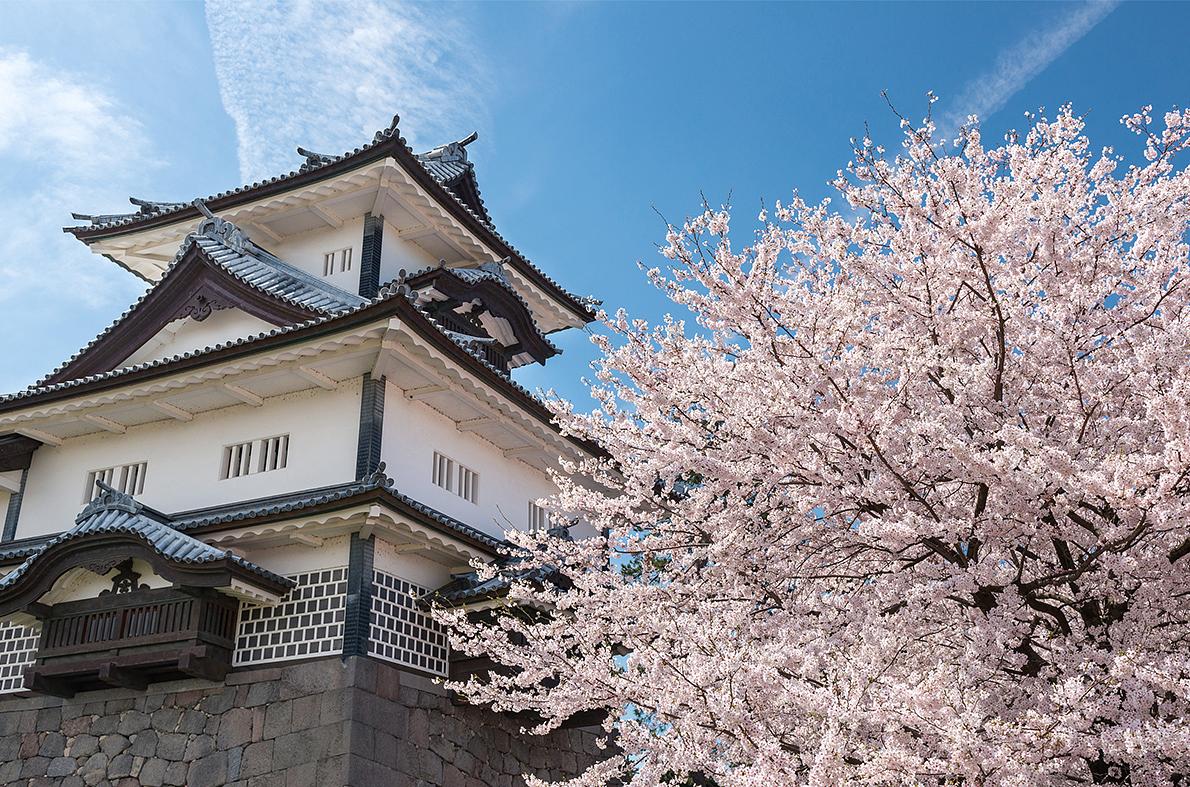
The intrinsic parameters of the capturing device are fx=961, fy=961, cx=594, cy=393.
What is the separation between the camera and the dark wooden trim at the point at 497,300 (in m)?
13.6

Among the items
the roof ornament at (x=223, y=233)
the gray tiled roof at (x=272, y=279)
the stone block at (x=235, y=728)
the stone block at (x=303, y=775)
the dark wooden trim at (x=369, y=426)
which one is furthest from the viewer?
the roof ornament at (x=223, y=233)

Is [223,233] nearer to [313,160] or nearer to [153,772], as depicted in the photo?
[313,160]

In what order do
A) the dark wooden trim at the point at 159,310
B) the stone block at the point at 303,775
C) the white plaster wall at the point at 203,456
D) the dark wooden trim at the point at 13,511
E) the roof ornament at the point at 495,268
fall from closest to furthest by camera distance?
the stone block at the point at 303,775, the white plaster wall at the point at 203,456, the dark wooden trim at the point at 13,511, the dark wooden trim at the point at 159,310, the roof ornament at the point at 495,268

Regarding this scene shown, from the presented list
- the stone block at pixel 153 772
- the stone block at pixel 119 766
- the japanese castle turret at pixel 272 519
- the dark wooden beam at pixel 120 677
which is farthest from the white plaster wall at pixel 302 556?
the stone block at pixel 119 766

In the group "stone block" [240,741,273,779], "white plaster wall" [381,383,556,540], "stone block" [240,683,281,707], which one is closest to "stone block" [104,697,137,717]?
"stone block" [240,683,281,707]

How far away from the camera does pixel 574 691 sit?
7516 millimetres

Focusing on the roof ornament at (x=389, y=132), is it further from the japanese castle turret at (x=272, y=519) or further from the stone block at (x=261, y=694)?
the stone block at (x=261, y=694)

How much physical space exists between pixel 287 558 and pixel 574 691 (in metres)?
4.22

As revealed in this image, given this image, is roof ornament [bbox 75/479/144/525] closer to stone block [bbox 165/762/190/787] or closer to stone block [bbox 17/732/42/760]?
stone block [bbox 17/732/42/760]

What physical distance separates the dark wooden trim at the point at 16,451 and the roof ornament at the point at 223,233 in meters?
3.46

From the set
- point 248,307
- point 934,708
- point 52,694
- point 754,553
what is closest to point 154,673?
point 52,694

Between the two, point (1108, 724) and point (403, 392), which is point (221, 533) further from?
point (1108, 724)

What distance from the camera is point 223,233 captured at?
13414mm

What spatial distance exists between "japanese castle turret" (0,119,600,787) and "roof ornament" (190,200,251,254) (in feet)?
0.16
